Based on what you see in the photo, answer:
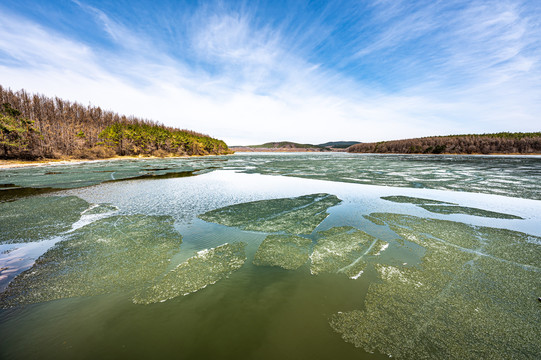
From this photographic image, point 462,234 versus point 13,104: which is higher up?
point 13,104

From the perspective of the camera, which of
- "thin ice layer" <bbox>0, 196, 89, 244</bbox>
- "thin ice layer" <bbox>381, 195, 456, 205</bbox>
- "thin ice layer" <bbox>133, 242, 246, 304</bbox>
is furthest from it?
"thin ice layer" <bbox>381, 195, 456, 205</bbox>

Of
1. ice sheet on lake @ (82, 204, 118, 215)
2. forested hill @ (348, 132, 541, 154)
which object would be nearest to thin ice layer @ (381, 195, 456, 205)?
ice sheet on lake @ (82, 204, 118, 215)

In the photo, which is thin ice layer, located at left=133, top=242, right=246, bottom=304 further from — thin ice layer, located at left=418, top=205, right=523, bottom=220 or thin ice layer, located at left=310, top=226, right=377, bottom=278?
thin ice layer, located at left=418, top=205, right=523, bottom=220

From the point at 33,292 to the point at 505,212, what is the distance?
11.9m

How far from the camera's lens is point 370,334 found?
7.40 feet

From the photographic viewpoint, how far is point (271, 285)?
3203mm

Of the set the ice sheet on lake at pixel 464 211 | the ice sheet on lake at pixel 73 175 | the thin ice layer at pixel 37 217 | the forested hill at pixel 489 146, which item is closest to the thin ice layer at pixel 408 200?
the ice sheet on lake at pixel 464 211

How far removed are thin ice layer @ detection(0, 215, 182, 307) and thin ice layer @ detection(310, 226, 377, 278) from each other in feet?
9.72

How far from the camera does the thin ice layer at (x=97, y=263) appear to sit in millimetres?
3068

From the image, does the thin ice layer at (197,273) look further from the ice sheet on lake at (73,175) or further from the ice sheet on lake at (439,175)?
the ice sheet on lake at (73,175)

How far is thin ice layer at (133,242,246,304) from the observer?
2.97 metres

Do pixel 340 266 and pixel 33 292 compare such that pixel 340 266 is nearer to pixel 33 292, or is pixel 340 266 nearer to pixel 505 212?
pixel 33 292

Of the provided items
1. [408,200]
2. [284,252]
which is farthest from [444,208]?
[284,252]

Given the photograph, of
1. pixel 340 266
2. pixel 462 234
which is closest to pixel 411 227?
pixel 462 234
